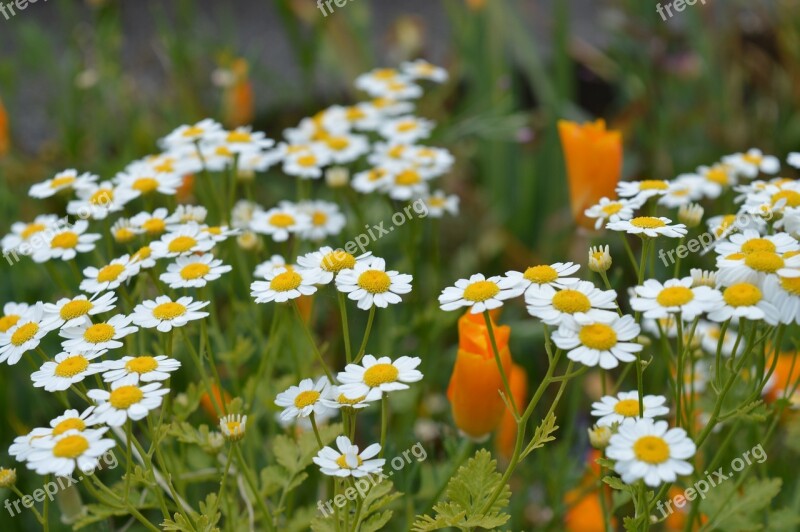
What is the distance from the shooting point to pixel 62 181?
712 millimetres

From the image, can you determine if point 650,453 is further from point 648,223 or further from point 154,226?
point 154,226

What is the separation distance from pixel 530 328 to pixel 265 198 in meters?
0.51

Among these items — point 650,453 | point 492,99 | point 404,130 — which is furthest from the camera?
point 492,99

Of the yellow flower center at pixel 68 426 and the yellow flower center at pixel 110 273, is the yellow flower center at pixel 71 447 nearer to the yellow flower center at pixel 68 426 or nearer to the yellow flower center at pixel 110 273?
the yellow flower center at pixel 68 426

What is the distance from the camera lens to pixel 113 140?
133 cm

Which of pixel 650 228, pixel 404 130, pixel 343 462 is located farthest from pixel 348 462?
pixel 404 130

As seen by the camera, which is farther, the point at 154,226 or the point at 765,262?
the point at 154,226

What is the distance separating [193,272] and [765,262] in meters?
0.32

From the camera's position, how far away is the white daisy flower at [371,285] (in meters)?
0.50

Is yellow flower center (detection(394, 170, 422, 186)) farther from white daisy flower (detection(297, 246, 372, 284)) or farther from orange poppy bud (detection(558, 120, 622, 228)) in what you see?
white daisy flower (detection(297, 246, 372, 284))

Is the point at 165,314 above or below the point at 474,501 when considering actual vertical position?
above

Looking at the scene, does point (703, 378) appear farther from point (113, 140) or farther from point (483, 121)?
point (113, 140)

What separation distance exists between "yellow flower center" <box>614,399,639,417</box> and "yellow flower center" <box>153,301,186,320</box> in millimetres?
246

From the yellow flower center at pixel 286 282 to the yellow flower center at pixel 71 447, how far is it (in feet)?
0.45
